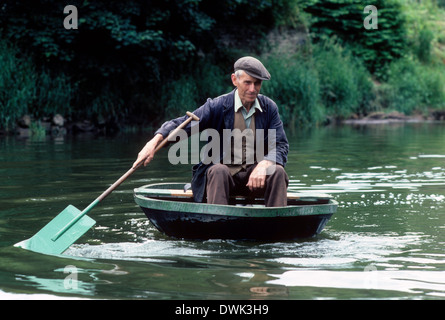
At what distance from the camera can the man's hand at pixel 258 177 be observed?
17.7ft

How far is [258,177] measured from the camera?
5.41m

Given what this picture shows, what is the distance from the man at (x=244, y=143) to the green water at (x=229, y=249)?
415 millimetres

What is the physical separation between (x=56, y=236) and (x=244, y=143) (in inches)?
58.9

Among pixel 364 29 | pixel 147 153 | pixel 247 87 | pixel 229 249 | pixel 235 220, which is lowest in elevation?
pixel 229 249

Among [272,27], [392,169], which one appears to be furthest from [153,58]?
[392,169]

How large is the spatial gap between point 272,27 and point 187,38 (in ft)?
13.7

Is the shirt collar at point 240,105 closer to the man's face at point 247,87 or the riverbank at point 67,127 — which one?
the man's face at point 247,87

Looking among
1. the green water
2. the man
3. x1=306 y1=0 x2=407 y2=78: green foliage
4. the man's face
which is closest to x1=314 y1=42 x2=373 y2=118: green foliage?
x1=306 y1=0 x2=407 y2=78: green foliage

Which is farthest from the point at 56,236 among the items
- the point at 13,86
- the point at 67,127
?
the point at 67,127

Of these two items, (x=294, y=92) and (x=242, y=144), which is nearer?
(x=242, y=144)

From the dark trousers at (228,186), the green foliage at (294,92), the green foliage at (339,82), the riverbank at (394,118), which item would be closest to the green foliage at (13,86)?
the green foliage at (294,92)

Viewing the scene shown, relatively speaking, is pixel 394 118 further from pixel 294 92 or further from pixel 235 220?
pixel 235 220

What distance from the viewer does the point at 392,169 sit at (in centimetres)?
1030

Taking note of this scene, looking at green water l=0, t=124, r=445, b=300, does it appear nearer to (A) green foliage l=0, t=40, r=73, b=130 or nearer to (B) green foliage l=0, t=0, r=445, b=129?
(A) green foliage l=0, t=40, r=73, b=130
